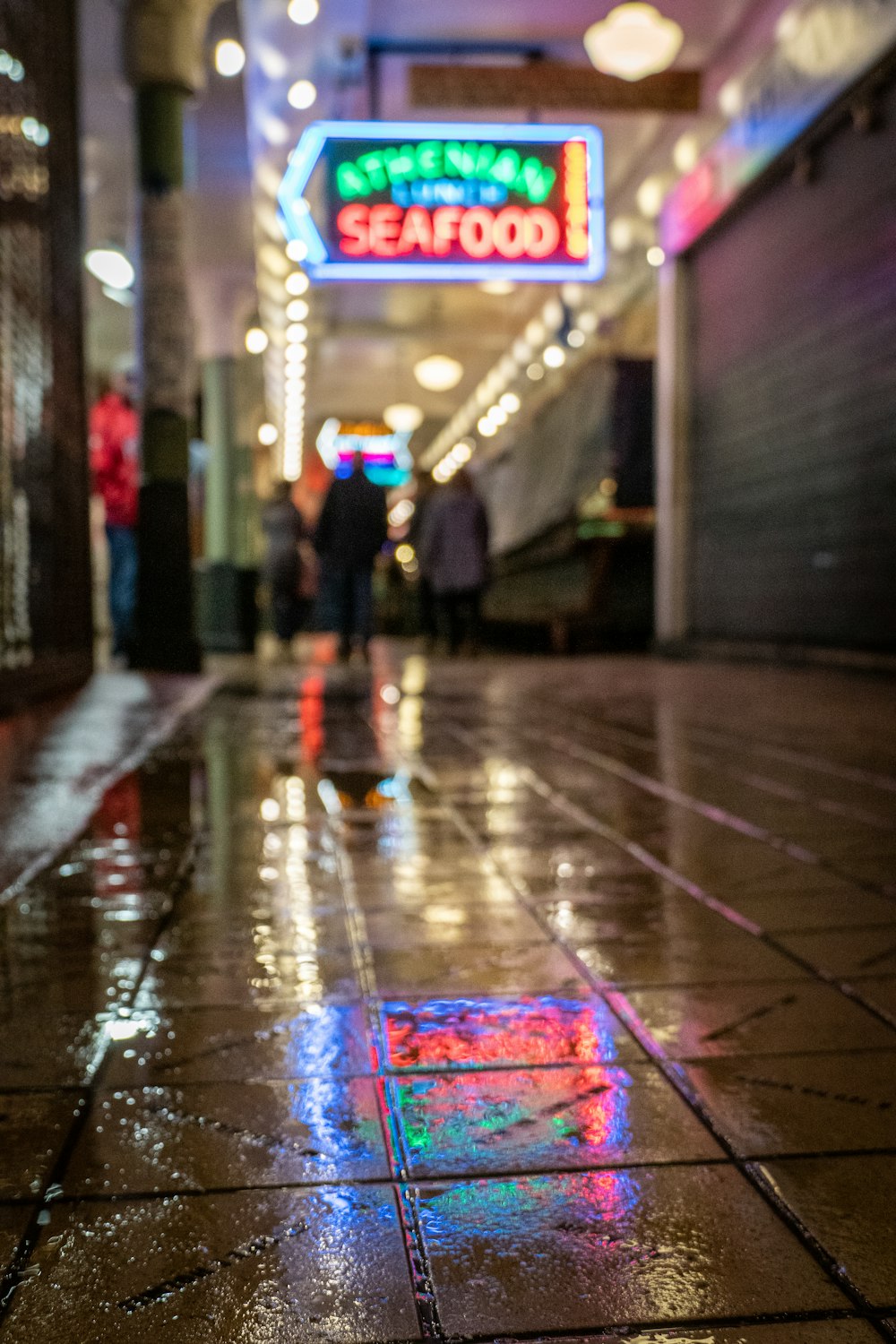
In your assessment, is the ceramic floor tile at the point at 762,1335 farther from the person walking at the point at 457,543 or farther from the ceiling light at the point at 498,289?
the ceiling light at the point at 498,289

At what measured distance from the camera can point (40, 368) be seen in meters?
6.46

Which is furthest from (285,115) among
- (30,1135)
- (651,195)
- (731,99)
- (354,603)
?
(30,1135)

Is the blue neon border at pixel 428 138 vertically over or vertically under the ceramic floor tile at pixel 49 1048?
over

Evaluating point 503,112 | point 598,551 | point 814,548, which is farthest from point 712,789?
point 503,112

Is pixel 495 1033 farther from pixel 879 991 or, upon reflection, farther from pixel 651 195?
pixel 651 195

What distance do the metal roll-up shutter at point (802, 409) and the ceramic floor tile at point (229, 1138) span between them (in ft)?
24.5

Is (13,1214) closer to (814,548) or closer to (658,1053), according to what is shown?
(658,1053)

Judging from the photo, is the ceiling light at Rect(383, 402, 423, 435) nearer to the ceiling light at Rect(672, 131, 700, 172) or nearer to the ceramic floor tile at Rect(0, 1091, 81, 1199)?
the ceiling light at Rect(672, 131, 700, 172)

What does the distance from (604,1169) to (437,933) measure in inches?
37.3

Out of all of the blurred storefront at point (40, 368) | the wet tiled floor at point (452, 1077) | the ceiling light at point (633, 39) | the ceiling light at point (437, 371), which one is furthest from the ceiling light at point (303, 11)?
the ceiling light at point (437, 371)

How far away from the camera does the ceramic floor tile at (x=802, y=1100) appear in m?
1.28

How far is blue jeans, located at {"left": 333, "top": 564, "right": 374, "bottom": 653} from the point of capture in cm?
1249

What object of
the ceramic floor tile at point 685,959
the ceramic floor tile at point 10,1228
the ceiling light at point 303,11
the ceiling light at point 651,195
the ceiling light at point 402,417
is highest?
the ceiling light at point 303,11

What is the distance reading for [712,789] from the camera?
3.78 meters
